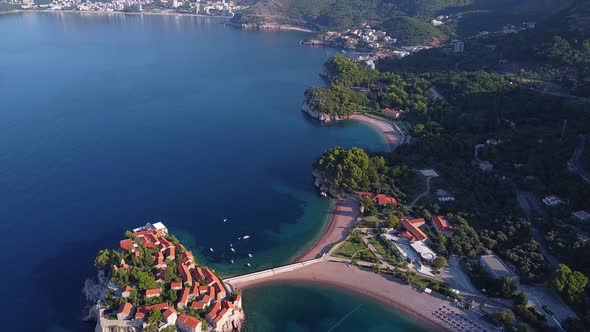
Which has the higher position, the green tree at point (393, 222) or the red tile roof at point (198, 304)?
the green tree at point (393, 222)

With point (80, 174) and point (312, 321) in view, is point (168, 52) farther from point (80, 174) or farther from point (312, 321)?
point (312, 321)

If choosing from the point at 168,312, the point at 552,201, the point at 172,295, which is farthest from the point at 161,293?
the point at 552,201

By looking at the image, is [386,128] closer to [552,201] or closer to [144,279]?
[552,201]

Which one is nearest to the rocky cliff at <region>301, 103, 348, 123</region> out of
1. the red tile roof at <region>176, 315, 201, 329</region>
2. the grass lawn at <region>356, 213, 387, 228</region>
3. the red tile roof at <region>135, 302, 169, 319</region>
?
the grass lawn at <region>356, 213, 387, 228</region>

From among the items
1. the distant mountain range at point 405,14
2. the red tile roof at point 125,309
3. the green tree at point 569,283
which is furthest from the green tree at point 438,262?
the distant mountain range at point 405,14

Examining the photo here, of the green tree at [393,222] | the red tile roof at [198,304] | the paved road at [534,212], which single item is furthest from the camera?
the green tree at [393,222]

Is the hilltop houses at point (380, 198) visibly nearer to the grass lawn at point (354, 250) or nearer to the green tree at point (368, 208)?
the green tree at point (368, 208)

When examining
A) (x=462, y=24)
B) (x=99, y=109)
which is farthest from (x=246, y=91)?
(x=462, y=24)
